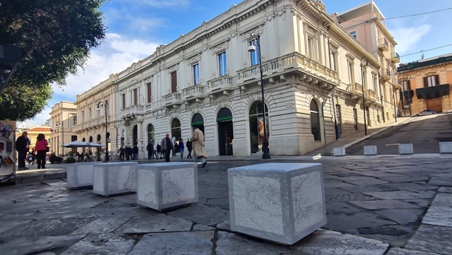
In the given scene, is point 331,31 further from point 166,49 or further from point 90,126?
point 90,126

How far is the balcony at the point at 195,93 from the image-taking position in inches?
909

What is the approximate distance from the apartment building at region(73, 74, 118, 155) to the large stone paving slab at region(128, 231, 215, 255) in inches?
1263

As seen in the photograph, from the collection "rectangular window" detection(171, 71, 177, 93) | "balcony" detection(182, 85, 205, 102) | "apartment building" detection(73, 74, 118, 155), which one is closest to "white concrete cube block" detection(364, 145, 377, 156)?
"balcony" detection(182, 85, 205, 102)

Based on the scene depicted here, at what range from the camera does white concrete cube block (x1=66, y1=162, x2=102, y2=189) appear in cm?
644

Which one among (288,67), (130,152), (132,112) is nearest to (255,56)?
(288,67)

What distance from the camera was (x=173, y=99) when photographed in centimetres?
2580

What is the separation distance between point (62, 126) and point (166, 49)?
122 ft

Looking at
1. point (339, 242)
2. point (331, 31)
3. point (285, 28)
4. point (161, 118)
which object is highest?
point (331, 31)

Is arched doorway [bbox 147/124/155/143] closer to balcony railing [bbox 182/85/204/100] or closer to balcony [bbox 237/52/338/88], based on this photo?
balcony railing [bbox 182/85/204/100]

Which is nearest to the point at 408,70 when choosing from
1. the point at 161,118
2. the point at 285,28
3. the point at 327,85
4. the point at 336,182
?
the point at 327,85

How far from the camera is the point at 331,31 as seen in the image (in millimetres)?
23234

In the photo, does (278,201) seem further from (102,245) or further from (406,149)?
(406,149)

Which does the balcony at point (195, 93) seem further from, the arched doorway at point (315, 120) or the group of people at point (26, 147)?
the group of people at point (26, 147)

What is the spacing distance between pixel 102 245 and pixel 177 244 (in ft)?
2.41
